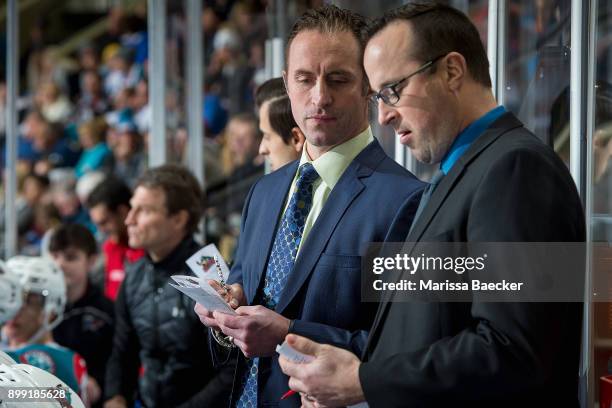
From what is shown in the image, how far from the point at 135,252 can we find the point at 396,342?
3242 millimetres

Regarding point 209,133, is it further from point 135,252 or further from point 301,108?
point 301,108

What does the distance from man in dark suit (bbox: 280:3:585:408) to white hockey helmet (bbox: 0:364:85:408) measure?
611mm

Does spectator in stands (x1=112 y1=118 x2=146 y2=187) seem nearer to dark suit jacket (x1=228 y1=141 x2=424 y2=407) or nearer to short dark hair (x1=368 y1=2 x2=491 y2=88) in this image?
dark suit jacket (x1=228 y1=141 x2=424 y2=407)

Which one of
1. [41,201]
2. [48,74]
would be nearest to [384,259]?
[41,201]

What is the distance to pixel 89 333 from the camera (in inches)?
157

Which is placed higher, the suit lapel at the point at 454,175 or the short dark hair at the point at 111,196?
the short dark hair at the point at 111,196

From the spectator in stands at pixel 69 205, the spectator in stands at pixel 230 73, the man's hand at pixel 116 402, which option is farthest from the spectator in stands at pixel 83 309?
the spectator in stands at pixel 69 205

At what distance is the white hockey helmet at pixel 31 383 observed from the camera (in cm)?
191

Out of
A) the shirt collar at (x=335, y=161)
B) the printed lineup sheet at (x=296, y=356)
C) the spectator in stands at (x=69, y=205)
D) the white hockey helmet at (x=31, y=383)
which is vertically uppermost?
the spectator in stands at (x=69, y=205)

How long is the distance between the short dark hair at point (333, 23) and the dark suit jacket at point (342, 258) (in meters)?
0.24

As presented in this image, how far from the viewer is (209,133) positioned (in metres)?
5.79

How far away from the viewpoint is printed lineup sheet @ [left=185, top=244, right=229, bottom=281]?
226cm

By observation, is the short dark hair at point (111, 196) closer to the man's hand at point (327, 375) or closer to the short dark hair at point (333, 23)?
the short dark hair at point (333, 23)

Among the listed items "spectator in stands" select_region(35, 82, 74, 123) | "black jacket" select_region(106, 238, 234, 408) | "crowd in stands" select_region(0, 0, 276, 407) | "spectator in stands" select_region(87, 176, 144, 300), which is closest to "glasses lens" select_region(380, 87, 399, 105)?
"black jacket" select_region(106, 238, 234, 408)
